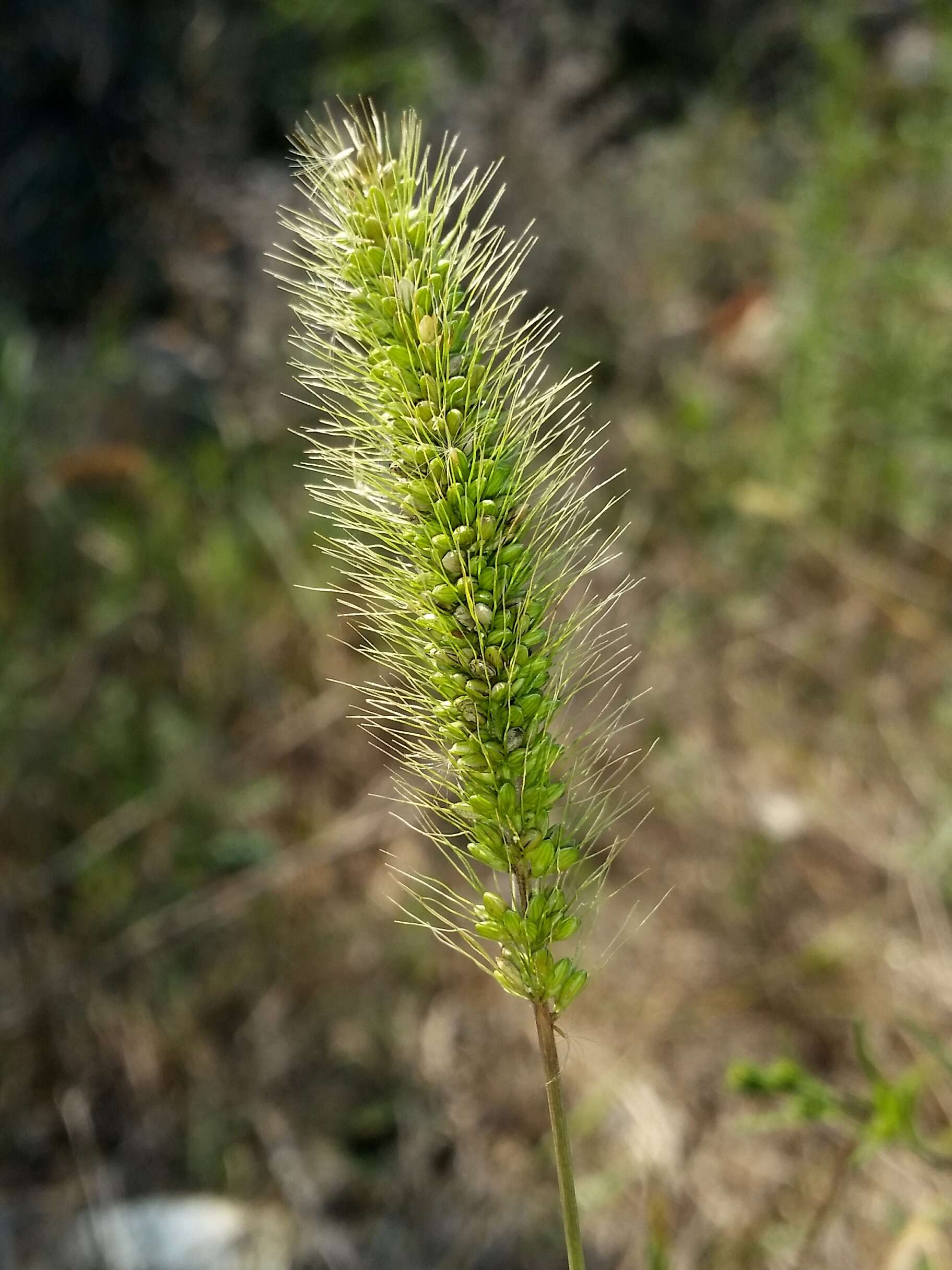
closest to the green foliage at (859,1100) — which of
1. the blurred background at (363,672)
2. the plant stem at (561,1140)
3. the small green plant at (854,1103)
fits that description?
the small green plant at (854,1103)

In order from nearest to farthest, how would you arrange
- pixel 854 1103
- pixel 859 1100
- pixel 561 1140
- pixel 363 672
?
pixel 561 1140 < pixel 859 1100 < pixel 854 1103 < pixel 363 672

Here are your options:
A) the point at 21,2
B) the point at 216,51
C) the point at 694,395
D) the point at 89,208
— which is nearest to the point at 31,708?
the point at 694,395

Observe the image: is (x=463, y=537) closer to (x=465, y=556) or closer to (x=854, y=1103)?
(x=465, y=556)

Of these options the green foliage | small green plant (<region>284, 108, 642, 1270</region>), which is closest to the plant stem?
small green plant (<region>284, 108, 642, 1270</region>)

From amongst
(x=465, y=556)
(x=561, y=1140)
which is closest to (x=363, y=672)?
(x=465, y=556)

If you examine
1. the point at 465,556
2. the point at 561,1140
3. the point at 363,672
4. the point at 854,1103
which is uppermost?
the point at 465,556

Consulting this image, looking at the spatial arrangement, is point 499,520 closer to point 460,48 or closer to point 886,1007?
point 886,1007
